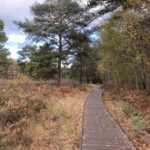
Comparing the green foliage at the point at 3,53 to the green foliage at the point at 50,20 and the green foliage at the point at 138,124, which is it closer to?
the green foliage at the point at 50,20

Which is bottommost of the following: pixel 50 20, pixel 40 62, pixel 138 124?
pixel 138 124

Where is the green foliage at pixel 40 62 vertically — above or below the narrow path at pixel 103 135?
above

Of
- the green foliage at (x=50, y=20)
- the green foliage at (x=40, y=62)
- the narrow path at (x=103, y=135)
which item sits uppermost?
the green foliage at (x=50, y=20)

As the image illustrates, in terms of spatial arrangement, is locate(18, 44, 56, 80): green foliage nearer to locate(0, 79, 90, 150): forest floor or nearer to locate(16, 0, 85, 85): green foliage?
locate(16, 0, 85, 85): green foliage

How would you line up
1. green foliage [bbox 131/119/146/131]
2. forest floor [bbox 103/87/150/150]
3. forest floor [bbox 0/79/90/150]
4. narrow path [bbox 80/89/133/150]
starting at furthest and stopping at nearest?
1. green foliage [bbox 131/119/146/131]
2. forest floor [bbox 103/87/150/150]
3. forest floor [bbox 0/79/90/150]
4. narrow path [bbox 80/89/133/150]

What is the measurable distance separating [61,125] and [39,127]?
1419 millimetres

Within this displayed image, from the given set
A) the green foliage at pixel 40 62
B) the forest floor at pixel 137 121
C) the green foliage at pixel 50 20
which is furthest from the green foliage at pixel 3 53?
the forest floor at pixel 137 121

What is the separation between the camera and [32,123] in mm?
14953

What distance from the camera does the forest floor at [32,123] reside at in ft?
39.6

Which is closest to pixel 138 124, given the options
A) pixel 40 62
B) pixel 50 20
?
pixel 50 20

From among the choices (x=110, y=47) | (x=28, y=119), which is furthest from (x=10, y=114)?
(x=110, y=47)

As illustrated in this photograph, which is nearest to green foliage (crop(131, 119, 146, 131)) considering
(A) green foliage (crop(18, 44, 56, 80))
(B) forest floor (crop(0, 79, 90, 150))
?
(B) forest floor (crop(0, 79, 90, 150))

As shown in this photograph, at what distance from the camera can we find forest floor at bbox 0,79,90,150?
1208 centimetres

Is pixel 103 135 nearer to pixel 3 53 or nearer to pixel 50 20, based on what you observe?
pixel 50 20
